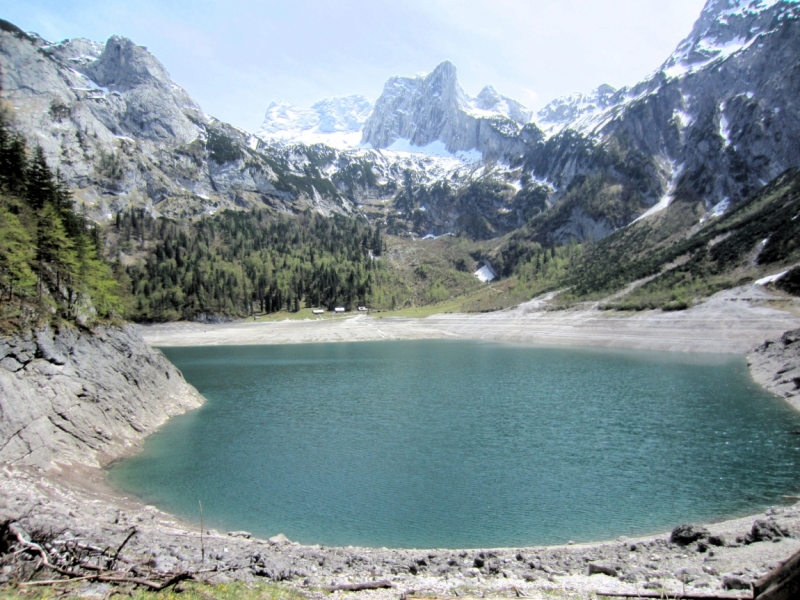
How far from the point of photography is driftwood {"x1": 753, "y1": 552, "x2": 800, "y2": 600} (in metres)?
3.97

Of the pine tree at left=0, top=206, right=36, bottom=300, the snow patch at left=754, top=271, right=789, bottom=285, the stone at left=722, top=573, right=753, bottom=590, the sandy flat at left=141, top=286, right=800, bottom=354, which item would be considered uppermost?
the pine tree at left=0, top=206, right=36, bottom=300

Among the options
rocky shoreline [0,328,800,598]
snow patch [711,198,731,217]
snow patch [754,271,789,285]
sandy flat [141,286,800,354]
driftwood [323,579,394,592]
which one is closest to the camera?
driftwood [323,579,394,592]

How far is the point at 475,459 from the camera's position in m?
27.0

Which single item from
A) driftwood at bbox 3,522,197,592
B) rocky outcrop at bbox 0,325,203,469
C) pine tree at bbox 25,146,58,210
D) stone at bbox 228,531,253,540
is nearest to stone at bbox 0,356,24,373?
rocky outcrop at bbox 0,325,203,469

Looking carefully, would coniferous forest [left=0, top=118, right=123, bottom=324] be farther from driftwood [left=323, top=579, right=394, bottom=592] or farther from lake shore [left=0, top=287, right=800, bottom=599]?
driftwood [left=323, top=579, right=394, bottom=592]

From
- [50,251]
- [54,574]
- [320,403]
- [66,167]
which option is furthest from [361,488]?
[66,167]

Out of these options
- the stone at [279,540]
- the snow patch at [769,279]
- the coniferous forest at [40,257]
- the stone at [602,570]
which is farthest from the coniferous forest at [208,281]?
the stone at [602,570]

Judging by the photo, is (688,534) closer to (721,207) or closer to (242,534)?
(242,534)

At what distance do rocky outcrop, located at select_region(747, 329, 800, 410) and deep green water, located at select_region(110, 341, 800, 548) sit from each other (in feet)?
5.32

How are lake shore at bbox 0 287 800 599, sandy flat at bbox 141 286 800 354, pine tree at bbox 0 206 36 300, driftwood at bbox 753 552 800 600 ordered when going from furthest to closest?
sandy flat at bbox 141 286 800 354, pine tree at bbox 0 206 36 300, lake shore at bbox 0 287 800 599, driftwood at bbox 753 552 800 600

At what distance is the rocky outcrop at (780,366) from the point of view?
3903cm

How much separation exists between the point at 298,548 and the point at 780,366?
5035cm

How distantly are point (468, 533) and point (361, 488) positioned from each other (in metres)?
6.85

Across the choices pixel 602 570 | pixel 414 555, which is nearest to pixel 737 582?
pixel 602 570
